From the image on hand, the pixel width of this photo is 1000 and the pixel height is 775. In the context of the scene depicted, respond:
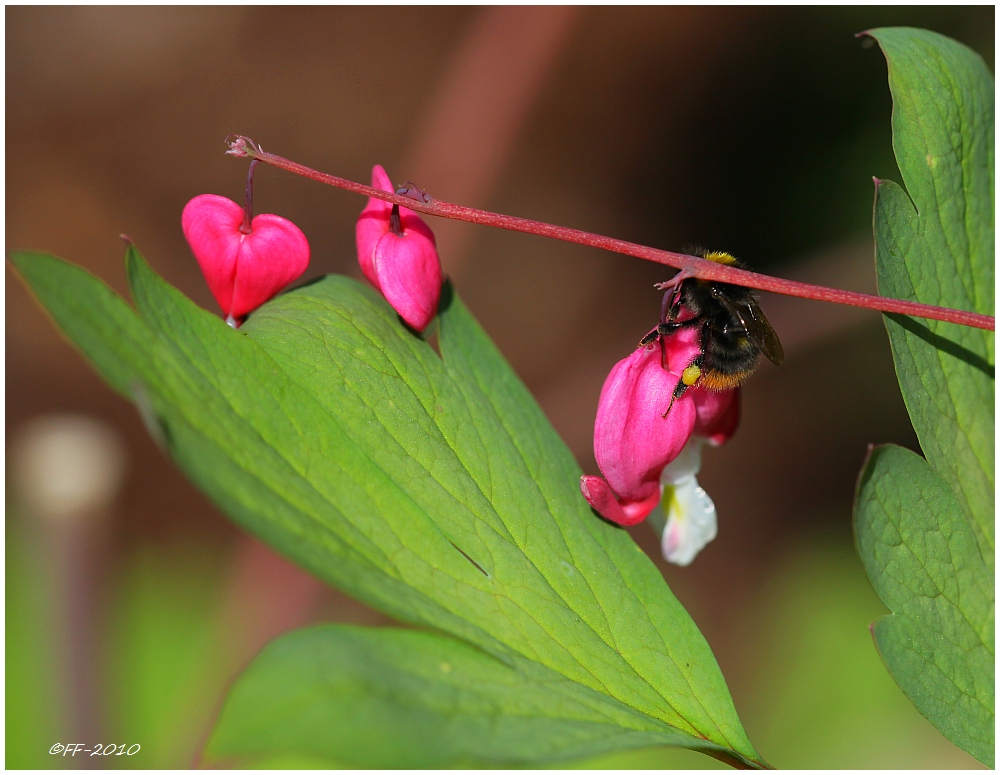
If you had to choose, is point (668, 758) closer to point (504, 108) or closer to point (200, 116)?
point (504, 108)

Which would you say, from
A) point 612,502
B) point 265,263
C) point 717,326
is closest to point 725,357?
point 717,326

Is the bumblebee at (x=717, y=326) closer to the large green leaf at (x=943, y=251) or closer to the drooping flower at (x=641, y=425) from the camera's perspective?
the drooping flower at (x=641, y=425)

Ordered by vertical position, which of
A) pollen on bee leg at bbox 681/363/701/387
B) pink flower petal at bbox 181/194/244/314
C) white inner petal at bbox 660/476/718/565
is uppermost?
pollen on bee leg at bbox 681/363/701/387

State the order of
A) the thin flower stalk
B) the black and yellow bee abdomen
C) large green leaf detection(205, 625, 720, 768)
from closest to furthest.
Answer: large green leaf detection(205, 625, 720, 768) < the thin flower stalk < the black and yellow bee abdomen

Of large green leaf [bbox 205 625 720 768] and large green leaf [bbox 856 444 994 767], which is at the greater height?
large green leaf [bbox 856 444 994 767]

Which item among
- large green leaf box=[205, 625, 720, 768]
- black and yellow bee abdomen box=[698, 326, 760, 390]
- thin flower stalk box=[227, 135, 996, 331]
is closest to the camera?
large green leaf box=[205, 625, 720, 768]

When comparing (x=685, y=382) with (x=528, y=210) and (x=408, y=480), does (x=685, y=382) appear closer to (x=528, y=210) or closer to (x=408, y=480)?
(x=408, y=480)

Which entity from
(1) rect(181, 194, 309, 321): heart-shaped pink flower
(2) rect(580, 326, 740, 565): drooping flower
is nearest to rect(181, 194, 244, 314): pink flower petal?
(1) rect(181, 194, 309, 321): heart-shaped pink flower

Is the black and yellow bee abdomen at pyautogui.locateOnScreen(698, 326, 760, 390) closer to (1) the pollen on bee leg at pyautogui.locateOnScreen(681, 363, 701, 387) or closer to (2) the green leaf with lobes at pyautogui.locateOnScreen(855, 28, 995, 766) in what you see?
(1) the pollen on bee leg at pyautogui.locateOnScreen(681, 363, 701, 387)
